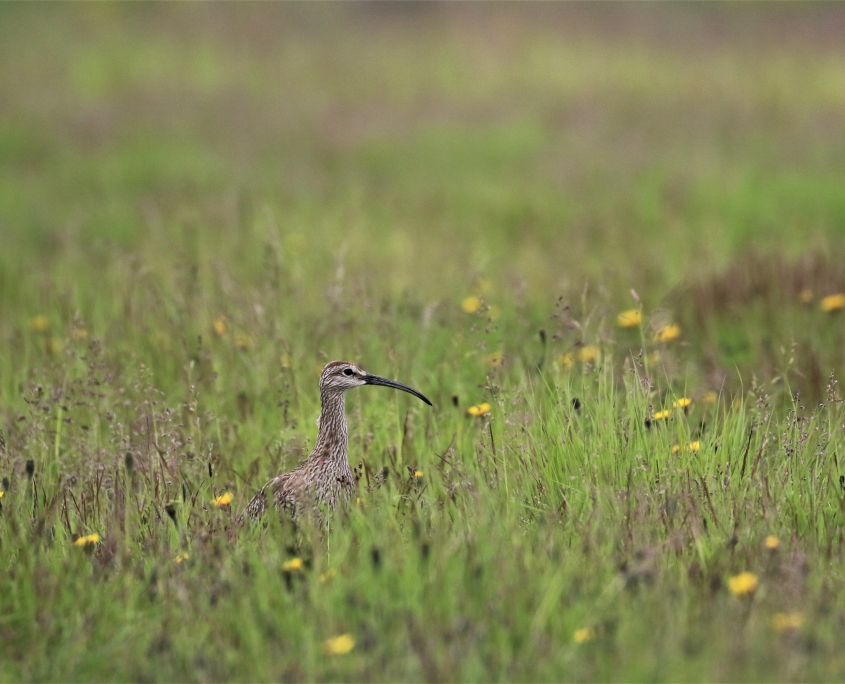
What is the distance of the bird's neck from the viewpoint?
455 centimetres

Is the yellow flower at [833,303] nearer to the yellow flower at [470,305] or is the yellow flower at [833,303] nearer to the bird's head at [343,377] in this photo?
the yellow flower at [470,305]

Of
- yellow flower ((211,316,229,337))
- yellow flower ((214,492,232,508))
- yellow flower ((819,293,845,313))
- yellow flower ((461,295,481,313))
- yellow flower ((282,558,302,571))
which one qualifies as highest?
yellow flower ((819,293,845,313))

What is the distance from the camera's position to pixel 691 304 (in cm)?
701

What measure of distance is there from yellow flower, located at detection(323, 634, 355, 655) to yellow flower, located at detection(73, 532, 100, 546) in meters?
1.09

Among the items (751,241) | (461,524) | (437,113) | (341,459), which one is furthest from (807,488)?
(437,113)

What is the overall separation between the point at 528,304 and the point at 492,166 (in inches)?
244

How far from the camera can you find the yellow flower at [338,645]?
303 centimetres

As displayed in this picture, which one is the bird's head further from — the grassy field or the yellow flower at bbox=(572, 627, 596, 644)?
the yellow flower at bbox=(572, 627, 596, 644)

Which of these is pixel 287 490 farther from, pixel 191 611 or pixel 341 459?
pixel 191 611

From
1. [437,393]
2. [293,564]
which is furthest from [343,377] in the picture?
[293,564]

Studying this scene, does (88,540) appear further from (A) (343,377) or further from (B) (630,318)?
(B) (630,318)

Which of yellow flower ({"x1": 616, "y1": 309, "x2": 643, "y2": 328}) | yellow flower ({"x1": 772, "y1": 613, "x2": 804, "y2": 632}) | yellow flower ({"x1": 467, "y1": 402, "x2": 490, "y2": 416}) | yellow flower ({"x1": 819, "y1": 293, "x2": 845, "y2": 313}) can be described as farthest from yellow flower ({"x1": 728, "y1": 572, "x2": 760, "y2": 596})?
yellow flower ({"x1": 819, "y1": 293, "x2": 845, "y2": 313})

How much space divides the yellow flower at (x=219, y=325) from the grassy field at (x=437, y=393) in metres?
0.04

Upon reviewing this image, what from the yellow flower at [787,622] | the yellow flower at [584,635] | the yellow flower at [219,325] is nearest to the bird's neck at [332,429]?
the yellow flower at [584,635]
